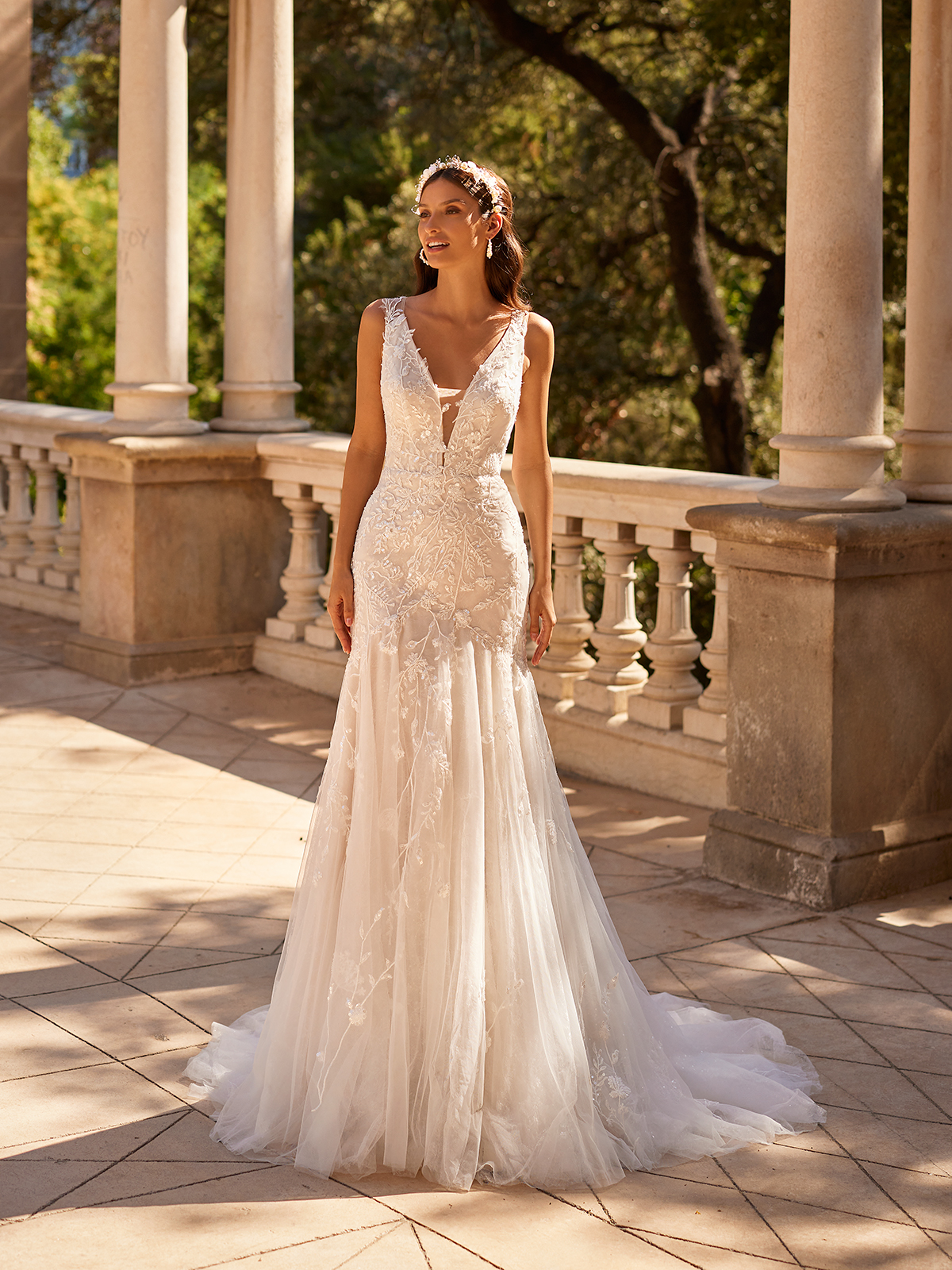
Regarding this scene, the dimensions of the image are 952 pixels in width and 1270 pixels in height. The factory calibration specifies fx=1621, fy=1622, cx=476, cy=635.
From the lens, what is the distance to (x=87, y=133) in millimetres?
20562

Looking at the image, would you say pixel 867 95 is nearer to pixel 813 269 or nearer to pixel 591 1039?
pixel 813 269

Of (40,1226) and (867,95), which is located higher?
(867,95)

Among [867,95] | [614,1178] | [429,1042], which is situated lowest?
[614,1178]

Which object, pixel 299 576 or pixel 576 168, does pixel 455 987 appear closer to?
pixel 299 576

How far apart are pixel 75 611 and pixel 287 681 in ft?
5.97

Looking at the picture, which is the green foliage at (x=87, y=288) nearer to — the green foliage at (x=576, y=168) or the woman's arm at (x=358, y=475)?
the green foliage at (x=576, y=168)

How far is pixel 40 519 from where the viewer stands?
31.8 feet

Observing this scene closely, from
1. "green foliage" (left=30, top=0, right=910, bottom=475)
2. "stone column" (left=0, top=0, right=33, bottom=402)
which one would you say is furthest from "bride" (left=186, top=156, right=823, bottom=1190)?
"green foliage" (left=30, top=0, right=910, bottom=475)

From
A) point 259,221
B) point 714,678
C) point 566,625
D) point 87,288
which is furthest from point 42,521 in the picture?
point 87,288

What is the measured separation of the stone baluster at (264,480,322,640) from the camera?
823 centimetres

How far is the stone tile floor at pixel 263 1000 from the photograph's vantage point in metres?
3.11

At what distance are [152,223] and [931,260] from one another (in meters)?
3.96

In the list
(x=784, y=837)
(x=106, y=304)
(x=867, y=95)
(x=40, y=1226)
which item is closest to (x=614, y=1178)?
(x=40, y=1226)

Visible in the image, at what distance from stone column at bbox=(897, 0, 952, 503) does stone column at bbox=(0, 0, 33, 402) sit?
7.50 m
